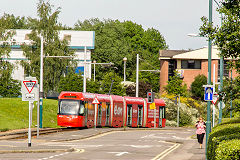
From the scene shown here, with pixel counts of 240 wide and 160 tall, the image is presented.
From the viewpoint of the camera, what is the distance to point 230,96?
19328mm

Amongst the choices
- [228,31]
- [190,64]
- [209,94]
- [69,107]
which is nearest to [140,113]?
[69,107]

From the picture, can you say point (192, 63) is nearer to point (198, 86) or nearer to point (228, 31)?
point (198, 86)

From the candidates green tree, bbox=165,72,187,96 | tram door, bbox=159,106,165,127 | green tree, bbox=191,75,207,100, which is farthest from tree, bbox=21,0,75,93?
green tree, bbox=191,75,207,100

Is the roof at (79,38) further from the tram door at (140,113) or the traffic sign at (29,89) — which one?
the traffic sign at (29,89)

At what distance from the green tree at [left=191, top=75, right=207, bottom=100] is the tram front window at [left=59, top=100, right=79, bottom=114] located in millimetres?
56144

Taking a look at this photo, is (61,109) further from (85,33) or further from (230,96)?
(85,33)

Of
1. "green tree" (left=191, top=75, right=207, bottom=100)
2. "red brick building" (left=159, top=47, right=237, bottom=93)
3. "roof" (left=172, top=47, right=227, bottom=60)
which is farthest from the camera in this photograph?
"red brick building" (left=159, top=47, right=237, bottom=93)

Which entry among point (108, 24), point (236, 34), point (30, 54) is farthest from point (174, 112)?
point (236, 34)

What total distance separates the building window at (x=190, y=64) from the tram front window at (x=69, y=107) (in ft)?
196

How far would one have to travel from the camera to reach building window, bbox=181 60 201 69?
4023 inches

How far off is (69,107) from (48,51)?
23.2 metres

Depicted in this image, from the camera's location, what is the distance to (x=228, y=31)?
17.5 m

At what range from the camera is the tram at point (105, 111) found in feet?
146

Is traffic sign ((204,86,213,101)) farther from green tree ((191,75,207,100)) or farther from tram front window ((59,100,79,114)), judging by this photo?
green tree ((191,75,207,100))
